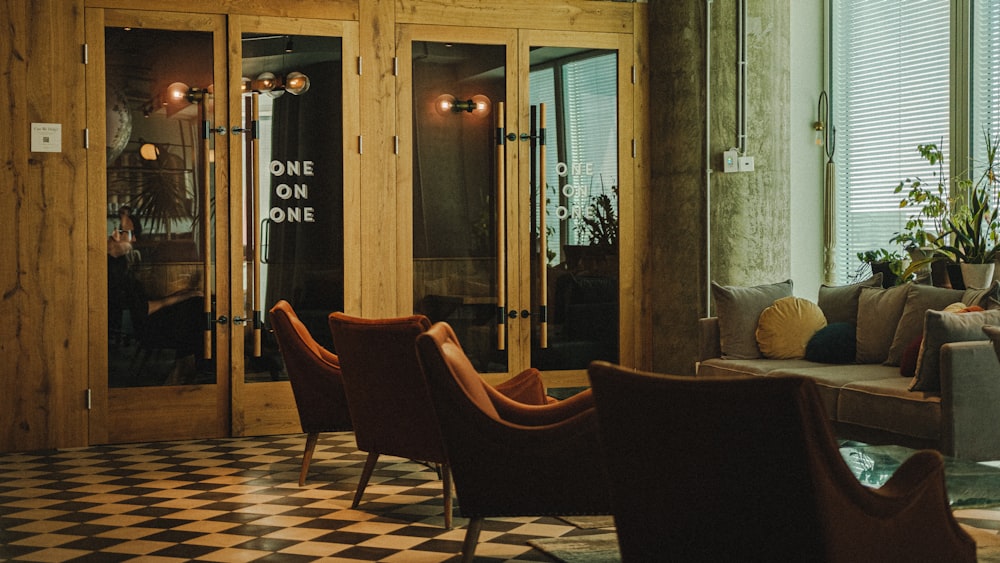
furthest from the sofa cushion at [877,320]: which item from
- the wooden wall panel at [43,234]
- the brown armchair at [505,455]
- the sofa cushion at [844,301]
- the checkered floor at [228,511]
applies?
the wooden wall panel at [43,234]

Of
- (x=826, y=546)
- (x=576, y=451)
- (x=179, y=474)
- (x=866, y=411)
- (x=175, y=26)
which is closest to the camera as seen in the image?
(x=826, y=546)

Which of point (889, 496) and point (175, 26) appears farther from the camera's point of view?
point (175, 26)

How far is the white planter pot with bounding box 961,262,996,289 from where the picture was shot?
227 inches

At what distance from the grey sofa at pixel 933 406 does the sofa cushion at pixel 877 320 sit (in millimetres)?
327

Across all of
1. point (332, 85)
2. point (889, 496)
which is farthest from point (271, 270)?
point (889, 496)

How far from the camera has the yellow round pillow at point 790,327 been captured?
20.9 ft

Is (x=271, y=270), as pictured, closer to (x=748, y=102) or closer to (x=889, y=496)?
(x=748, y=102)

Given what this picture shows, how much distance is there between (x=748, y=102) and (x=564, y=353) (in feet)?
7.04

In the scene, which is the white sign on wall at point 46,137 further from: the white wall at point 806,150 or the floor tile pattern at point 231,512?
the white wall at point 806,150

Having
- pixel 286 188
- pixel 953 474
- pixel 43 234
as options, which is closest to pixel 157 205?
pixel 43 234

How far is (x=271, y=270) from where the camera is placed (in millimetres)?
6703

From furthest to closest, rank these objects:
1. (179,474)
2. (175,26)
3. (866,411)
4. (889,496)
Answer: (175,26) < (179,474) < (866,411) < (889,496)

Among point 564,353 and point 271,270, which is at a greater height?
point 271,270

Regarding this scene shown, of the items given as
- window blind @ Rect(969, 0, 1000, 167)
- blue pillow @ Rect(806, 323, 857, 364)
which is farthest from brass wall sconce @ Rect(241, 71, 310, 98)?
window blind @ Rect(969, 0, 1000, 167)
